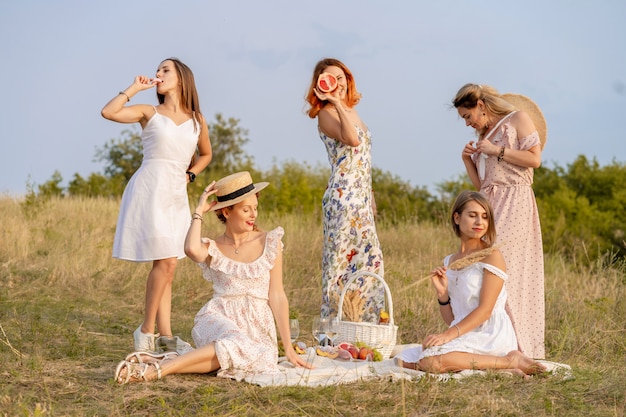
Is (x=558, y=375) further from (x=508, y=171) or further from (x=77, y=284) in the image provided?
(x=77, y=284)

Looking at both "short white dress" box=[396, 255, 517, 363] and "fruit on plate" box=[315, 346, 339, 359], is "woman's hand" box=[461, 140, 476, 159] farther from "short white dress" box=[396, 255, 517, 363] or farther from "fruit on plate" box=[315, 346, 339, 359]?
"fruit on plate" box=[315, 346, 339, 359]

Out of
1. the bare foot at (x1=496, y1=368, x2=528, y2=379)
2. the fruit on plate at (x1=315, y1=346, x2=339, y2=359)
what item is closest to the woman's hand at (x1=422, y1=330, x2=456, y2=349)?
the bare foot at (x1=496, y1=368, x2=528, y2=379)

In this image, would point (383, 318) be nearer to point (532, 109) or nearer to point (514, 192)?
point (514, 192)

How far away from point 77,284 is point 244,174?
15.5 ft

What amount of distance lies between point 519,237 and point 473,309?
99cm

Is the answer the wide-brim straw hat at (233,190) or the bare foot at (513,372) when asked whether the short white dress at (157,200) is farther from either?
the bare foot at (513,372)

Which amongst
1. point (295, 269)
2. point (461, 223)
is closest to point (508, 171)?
point (461, 223)

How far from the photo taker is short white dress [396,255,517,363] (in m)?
5.38

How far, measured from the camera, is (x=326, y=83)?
6.70 meters

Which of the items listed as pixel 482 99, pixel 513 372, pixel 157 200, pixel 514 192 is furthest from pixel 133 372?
pixel 482 99

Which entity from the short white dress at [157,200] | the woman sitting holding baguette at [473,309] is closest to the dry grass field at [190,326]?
the woman sitting holding baguette at [473,309]

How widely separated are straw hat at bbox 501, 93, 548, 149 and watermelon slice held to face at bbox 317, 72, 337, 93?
53.1 inches

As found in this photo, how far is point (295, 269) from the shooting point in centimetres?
1033

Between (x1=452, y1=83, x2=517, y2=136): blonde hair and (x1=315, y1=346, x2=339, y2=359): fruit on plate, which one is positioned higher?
(x1=452, y1=83, x2=517, y2=136): blonde hair
